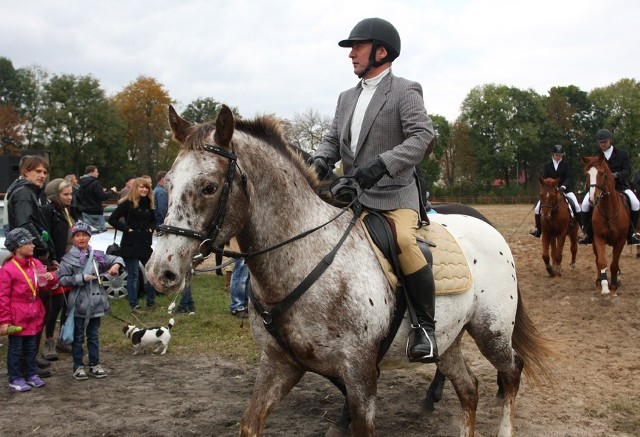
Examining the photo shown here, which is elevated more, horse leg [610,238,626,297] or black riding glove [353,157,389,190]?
black riding glove [353,157,389,190]

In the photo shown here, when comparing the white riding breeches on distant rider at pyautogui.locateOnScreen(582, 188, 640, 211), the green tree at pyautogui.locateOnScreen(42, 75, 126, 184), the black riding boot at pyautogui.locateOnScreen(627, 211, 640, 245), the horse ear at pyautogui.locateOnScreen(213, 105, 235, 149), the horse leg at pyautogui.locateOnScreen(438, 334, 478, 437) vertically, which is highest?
the green tree at pyautogui.locateOnScreen(42, 75, 126, 184)

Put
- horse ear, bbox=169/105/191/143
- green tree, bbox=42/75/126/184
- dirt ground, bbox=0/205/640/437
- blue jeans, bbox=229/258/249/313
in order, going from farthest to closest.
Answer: green tree, bbox=42/75/126/184
blue jeans, bbox=229/258/249/313
dirt ground, bbox=0/205/640/437
horse ear, bbox=169/105/191/143

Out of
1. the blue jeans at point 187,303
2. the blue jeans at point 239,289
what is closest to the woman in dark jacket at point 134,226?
the blue jeans at point 187,303

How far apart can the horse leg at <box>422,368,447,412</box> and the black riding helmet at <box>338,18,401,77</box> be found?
3.19 meters

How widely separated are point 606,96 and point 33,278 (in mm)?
84638

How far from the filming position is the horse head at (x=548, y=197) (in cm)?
1405

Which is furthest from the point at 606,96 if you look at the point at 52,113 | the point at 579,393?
the point at 579,393

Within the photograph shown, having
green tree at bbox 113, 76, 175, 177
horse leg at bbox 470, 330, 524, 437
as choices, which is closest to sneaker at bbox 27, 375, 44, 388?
horse leg at bbox 470, 330, 524, 437

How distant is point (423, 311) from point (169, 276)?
178 centimetres

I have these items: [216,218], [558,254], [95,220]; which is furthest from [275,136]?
[558,254]

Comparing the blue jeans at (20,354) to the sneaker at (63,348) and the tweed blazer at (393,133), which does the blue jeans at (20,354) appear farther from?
the tweed blazer at (393,133)

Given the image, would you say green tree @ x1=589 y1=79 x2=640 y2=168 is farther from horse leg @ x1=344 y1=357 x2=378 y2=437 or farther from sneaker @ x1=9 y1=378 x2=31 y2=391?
horse leg @ x1=344 y1=357 x2=378 y2=437

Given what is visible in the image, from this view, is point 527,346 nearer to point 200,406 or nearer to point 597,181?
point 200,406

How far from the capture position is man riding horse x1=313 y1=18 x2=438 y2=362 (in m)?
3.82
